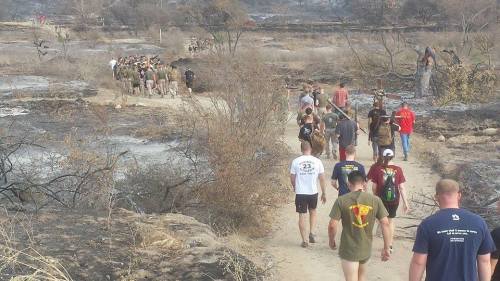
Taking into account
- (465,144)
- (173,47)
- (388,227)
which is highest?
(388,227)

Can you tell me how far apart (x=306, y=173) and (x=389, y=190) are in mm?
1061

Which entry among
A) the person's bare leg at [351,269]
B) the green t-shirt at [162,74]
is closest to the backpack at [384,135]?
the person's bare leg at [351,269]

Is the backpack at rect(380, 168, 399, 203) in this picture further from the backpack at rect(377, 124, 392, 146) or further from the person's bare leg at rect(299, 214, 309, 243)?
the backpack at rect(377, 124, 392, 146)

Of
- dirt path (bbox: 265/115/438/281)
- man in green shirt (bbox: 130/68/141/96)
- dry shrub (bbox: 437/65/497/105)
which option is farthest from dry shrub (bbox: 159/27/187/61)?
dirt path (bbox: 265/115/438/281)

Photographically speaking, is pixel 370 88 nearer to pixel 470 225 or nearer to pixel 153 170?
pixel 153 170

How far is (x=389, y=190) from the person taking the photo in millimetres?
7605

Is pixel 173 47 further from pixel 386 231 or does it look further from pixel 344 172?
pixel 386 231

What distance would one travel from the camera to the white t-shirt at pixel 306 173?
25.9ft

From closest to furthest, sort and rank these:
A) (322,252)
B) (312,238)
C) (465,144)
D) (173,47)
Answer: (322,252) < (312,238) < (465,144) < (173,47)

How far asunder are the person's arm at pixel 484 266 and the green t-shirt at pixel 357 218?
4.55 feet

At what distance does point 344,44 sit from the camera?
41.7 metres

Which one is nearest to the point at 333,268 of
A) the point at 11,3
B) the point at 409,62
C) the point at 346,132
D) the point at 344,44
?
the point at 346,132

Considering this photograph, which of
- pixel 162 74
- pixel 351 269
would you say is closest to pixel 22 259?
pixel 351 269

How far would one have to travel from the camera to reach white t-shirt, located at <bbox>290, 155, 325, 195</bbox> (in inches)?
311
